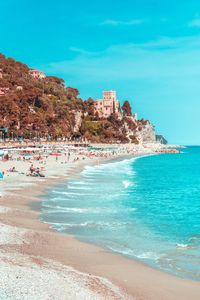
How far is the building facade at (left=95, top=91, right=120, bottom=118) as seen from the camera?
16450 cm

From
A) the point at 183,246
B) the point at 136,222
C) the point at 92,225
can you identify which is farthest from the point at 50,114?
the point at 183,246

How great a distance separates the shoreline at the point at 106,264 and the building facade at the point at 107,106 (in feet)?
484

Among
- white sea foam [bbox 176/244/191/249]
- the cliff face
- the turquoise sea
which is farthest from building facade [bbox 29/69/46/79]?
white sea foam [bbox 176/244/191/249]

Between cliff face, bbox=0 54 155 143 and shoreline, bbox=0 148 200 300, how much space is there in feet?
262

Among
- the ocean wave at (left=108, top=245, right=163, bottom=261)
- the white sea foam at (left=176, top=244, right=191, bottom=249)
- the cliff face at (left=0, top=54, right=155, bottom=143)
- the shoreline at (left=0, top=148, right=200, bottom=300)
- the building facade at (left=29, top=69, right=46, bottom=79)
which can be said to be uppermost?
the building facade at (left=29, top=69, right=46, bottom=79)

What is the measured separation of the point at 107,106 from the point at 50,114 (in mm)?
56521

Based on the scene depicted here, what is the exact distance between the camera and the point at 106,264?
11797mm

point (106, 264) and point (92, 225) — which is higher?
point (106, 264)

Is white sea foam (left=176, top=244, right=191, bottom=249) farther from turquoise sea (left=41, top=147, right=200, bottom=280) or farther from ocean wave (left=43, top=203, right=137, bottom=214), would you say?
ocean wave (left=43, top=203, right=137, bottom=214)

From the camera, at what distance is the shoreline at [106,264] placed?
9.61 meters

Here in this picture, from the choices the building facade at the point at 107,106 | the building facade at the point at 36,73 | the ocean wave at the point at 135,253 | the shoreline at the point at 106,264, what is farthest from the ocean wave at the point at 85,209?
the building facade at the point at 36,73

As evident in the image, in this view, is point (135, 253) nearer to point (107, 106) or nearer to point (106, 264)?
point (106, 264)

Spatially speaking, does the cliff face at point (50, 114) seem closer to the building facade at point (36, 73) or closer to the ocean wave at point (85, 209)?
the building facade at point (36, 73)

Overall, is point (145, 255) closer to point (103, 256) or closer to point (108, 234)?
point (103, 256)
